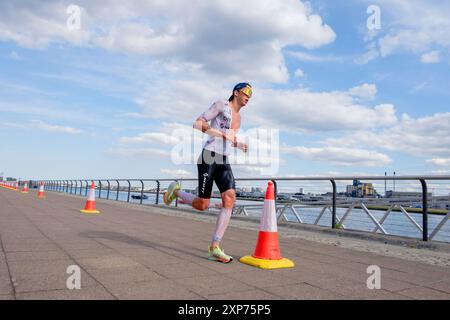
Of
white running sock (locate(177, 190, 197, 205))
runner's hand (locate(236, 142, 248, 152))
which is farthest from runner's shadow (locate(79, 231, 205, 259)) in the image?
runner's hand (locate(236, 142, 248, 152))

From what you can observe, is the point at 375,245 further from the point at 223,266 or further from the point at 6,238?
the point at 6,238

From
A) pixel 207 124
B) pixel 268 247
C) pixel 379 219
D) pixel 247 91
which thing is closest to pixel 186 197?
pixel 207 124

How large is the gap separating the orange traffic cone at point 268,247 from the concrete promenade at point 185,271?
135mm

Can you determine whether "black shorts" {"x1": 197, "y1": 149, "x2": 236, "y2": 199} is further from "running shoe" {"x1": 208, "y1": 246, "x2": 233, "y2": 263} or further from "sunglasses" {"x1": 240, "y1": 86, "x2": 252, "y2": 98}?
"sunglasses" {"x1": 240, "y1": 86, "x2": 252, "y2": 98}

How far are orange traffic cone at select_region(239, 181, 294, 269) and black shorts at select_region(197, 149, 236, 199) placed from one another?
48 cm

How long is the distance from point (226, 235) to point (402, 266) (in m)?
3.36

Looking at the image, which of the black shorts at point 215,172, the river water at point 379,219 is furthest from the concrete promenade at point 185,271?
the river water at point 379,219

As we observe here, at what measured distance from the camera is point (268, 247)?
4.39 meters

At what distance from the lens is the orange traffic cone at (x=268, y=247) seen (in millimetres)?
4260

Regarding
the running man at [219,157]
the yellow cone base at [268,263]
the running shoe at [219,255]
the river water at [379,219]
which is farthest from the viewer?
the river water at [379,219]

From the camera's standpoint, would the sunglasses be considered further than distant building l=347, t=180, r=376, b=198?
No

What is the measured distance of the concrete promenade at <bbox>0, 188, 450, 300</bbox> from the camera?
10.1 feet

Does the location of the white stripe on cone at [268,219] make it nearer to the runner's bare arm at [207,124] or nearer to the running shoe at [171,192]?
the runner's bare arm at [207,124]

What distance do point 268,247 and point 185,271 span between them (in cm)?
104
